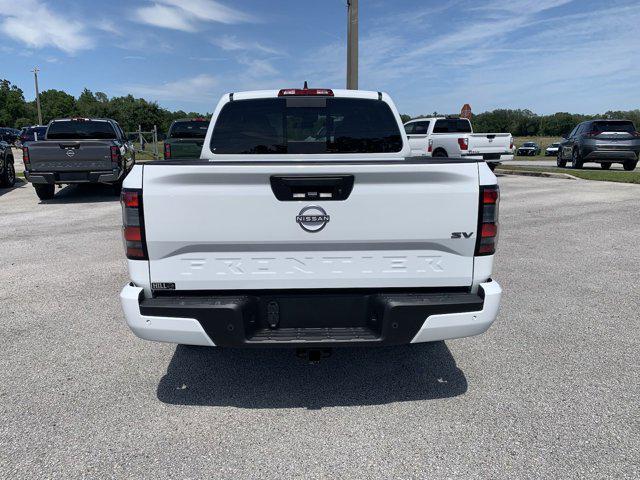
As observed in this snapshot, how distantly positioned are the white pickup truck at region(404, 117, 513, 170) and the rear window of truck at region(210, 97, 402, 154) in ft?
44.1

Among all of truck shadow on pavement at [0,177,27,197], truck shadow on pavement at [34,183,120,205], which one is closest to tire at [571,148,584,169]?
truck shadow on pavement at [34,183,120,205]

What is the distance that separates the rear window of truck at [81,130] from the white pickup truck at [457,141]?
10856mm

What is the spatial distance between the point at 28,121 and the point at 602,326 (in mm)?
126739

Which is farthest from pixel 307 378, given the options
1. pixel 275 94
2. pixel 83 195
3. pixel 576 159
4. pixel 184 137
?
pixel 576 159

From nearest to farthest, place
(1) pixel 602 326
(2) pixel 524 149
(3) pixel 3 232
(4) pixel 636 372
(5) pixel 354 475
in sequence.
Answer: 1. (5) pixel 354 475
2. (4) pixel 636 372
3. (1) pixel 602 326
4. (3) pixel 3 232
5. (2) pixel 524 149

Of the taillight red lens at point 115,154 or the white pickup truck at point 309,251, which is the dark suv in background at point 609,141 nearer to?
the taillight red lens at point 115,154

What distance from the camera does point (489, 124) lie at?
120 meters

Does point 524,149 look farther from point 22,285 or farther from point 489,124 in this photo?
point 489,124

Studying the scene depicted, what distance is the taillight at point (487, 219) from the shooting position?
281 centimetres

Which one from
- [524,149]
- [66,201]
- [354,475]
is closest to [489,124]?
[524,149]

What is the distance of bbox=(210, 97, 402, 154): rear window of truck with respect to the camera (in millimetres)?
4246

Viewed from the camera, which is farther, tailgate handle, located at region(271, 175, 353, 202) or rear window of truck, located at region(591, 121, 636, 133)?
rear window of truck, located at region(591, 121, 636, 133)

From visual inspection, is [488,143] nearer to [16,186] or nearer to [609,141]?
[609,141]

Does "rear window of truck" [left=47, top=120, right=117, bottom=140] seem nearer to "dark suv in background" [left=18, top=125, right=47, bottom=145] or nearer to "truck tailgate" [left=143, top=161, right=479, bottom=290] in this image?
"dark suv in background" [left=18, top=125, right=47, bottom=145]
